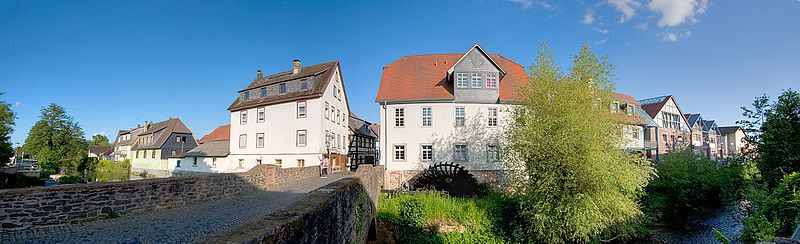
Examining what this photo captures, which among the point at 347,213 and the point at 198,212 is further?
the point at 198,212

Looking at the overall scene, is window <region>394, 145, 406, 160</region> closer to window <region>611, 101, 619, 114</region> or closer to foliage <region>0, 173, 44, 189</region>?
window <region>611, 101, 619, 114</region>

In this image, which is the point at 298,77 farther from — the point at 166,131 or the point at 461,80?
the point at 166,131

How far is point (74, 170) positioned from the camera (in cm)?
4047

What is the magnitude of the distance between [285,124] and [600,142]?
20883mm

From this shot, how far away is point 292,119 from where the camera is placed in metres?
24.6

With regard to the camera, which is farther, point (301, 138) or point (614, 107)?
point (301, 138)

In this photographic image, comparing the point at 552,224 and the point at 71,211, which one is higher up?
the point at 71,211

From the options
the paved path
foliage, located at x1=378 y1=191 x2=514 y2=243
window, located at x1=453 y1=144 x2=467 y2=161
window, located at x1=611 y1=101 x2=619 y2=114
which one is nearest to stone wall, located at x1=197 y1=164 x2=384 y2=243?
the paved path

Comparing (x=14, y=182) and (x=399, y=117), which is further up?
(x=399, y=117)

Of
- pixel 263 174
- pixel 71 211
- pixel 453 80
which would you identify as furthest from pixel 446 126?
pixel 71 211

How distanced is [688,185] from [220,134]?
42078 mm

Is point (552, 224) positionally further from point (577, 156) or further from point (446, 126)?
point (446, 126)

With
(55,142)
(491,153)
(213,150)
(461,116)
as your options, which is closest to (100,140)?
(55,142)

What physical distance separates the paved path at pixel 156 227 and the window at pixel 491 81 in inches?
543
